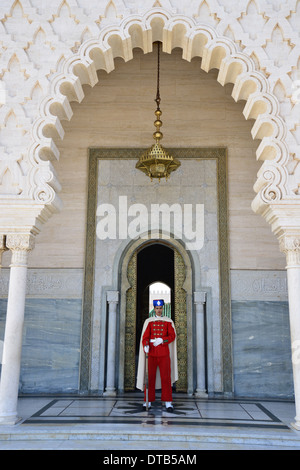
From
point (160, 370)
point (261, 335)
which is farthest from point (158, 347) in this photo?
point (261, 335)

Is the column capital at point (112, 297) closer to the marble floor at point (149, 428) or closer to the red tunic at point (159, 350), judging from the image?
the red tunic at point (159, 350)

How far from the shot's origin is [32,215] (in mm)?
3918

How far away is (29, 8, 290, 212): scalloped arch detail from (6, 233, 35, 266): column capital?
1.25ft

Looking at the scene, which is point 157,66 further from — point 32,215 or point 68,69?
point 32,215

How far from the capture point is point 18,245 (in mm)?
3930

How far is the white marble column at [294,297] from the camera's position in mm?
3664

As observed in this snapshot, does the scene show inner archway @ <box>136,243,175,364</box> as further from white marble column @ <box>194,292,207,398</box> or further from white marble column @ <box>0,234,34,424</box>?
white marble column @ <box>0,234,34,424</box>

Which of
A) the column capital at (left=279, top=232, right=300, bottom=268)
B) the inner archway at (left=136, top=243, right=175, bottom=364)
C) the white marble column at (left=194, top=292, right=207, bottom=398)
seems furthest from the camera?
the inner archway at (left=136, top=243, right=175, bottom=364)

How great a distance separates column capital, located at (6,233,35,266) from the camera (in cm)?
393

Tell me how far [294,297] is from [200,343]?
2059 mm

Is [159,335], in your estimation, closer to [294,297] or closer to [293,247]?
[294,297]

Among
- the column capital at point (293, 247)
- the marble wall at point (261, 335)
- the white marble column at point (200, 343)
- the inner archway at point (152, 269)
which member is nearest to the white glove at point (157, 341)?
the white marble column at point (200, 343)

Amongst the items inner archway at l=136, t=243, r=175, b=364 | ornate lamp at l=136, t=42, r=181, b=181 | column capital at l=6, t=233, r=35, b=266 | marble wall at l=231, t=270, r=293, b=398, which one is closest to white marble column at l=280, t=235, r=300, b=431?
marble wall at l=231, t=270, r=293, b=398

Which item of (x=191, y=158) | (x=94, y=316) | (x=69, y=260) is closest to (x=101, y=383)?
(x=94, y=316)
